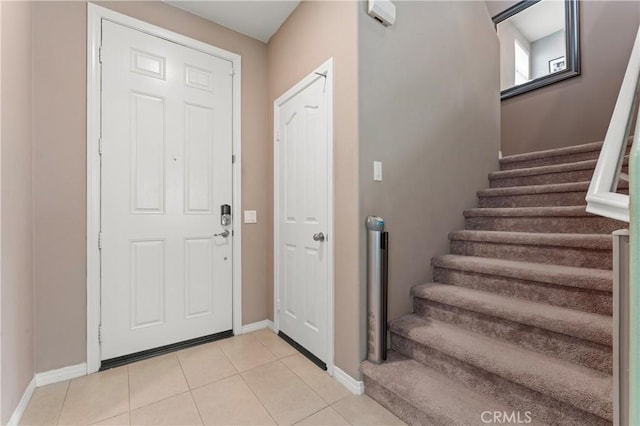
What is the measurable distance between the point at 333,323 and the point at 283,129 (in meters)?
1.68

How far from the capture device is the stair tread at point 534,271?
1.45 meters

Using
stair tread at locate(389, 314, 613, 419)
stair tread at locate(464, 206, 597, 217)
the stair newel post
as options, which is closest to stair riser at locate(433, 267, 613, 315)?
stair tread at locate(389, 314, 613, 419)

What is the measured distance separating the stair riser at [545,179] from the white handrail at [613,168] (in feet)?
4.86

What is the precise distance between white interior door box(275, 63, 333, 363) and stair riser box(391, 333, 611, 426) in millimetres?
637

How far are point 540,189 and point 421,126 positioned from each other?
1120 millimetres

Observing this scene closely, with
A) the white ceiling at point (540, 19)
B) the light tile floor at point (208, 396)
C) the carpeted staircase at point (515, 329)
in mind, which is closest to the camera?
the carpeted staircase at point (515, 329)

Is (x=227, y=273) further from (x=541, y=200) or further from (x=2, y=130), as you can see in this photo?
(x=541, y=200)

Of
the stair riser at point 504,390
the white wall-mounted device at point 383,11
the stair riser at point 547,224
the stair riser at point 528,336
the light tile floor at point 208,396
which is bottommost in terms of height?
the light tile floor at point 208,396

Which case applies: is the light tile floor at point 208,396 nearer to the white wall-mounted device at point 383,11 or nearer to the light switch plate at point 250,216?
the light switch plate at point 250,216

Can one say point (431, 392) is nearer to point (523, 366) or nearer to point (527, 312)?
point (523, 366)

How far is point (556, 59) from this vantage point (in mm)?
3619

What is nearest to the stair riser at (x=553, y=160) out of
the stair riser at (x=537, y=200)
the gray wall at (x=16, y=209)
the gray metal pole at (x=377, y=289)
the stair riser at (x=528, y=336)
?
the stair riser at (x=537, y=200)

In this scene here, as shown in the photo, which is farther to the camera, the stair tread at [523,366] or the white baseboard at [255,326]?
the white baseboard at [255,326]

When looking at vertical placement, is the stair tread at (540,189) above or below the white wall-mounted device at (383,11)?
below
